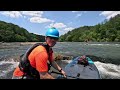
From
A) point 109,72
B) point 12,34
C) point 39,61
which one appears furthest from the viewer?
point 12,34

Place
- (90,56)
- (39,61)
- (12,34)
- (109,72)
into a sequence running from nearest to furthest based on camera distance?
(39,61) → (109,72) → (90,56) → (12,34)

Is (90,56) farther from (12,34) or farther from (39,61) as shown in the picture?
(12,34)

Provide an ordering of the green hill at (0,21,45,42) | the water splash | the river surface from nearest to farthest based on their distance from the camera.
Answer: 1. the water splash
2. the river surface
3. the green hill at (0,21,45,42)

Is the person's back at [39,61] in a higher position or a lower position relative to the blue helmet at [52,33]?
lower

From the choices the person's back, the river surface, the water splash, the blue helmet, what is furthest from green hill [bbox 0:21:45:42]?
the blue helmet

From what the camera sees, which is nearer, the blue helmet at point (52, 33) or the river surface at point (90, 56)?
the blue helmet at point (52, 33)

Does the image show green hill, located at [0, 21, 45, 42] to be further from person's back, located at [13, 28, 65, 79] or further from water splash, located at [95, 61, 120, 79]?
person's back, located at [13, 28, 65, 79]

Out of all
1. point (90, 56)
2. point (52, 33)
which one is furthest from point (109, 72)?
point (52, 33)

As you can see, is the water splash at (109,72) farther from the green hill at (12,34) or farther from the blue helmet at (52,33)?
the green hill at (12,34)

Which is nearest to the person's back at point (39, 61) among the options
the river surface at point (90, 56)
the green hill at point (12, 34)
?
the river surface at point (90, 56)

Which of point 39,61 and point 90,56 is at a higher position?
point 39,61
